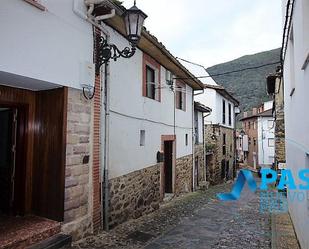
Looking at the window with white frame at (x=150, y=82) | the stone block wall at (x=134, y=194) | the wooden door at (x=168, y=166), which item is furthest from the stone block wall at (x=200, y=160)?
the window with white frame at (x=150, y=82)

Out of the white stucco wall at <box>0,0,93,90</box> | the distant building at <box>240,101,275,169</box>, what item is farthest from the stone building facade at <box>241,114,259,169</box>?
the white stucco wall at <box>0,0,93,90</box>

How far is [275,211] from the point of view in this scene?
9.61m

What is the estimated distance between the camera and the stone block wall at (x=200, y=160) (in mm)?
15841

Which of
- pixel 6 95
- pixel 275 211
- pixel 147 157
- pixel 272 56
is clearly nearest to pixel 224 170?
pixel 275 211

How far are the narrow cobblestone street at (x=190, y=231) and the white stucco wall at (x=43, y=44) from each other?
2767 mm

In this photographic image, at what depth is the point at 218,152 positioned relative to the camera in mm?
19734

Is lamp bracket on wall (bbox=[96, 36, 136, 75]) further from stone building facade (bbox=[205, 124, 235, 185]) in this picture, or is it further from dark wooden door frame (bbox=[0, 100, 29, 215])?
stone building facade (bbox=[205, 124, 235, 185])

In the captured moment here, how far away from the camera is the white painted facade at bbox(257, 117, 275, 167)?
36719mm

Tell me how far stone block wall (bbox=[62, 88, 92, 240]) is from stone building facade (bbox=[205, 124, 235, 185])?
532 inches

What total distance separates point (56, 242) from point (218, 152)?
16.4 m

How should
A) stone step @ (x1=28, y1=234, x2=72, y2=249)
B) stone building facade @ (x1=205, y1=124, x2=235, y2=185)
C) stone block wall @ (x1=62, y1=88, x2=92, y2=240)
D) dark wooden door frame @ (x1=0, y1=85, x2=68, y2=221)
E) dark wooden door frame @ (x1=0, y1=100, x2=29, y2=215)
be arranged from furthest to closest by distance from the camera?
stone building facade @ (x1=205, y1=124, x2=235, y2=185) → dark wooden door frame @ (x1=0, y1=100, x2=29, y2=215) → stone block wall @ (x1=62, y1=88, x2=92, y2=240) → dark wooden door frame @ (x1=0, y1=85, x2=68, y2=221) → stone step @ (x1=28, y1=234, x2=72, y2=249)

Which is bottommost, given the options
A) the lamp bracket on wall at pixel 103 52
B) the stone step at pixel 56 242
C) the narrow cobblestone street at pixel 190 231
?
the narrow cobblestone street at pixel 190 231

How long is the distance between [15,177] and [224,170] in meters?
18.8

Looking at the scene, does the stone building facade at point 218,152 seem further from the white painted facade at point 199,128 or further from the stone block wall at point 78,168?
the stone block wall at point 78,168
